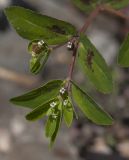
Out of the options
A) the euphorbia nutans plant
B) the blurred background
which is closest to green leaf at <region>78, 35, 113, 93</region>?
the euphorbia nutans plant

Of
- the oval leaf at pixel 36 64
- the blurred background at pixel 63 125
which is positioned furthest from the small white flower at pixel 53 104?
the blurred background at pixel 63 125

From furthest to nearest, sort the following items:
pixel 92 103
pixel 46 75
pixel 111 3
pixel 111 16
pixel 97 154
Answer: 1. pixel 111 16
2. pixel 46 75
3. pixel 97 154
4. pixel 111 3
5. pixel 92 103

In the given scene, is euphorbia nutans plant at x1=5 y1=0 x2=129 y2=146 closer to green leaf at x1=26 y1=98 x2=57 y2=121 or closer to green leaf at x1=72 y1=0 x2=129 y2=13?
green leaf at x1=26 y1=98 x2=57 y2=121

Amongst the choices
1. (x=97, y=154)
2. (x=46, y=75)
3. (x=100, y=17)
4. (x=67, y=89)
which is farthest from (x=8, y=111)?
(x=67, y=89)

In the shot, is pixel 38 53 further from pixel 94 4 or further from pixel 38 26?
pixel 94 4

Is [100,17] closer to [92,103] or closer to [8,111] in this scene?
[8,111]

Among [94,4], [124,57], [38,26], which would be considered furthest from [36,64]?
[94,4]
